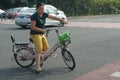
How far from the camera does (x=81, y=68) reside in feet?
31.3

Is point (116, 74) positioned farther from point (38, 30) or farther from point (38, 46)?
point (38, 30)

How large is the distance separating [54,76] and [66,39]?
3.28 feet

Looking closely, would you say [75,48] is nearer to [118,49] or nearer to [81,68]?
[118,49]

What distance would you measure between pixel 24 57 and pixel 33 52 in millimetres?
261

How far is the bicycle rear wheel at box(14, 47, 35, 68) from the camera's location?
9539 millimetres

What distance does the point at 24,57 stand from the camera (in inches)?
376

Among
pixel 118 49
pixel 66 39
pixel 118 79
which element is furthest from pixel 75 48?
pixel 118 79

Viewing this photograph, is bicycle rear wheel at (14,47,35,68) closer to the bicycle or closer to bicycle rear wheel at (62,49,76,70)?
the bicycle

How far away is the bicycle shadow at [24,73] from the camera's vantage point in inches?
337

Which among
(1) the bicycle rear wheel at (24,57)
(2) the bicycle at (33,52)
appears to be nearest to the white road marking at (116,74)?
(2) the bicycle at (33,52)

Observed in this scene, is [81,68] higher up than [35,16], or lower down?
lower down

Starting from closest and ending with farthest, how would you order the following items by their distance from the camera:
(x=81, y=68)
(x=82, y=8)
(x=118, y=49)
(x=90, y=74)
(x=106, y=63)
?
(x=90, y=74)
(x=81, y=68)
(x=106, y=63)
(x=118, y=49)
(x=82, y=8)

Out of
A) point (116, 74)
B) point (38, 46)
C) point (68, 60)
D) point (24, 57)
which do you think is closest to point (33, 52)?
point (24, 57)

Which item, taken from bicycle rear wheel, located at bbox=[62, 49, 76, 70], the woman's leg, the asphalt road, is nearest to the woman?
the woman's leg
